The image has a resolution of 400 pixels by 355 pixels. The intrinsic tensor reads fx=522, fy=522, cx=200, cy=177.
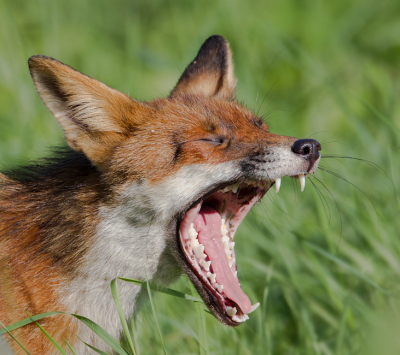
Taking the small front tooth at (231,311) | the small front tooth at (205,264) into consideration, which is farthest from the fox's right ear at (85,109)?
the small front tooth at (231,311)

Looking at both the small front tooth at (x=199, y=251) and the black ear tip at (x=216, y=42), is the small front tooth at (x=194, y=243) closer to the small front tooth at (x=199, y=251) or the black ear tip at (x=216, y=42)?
the small front tooth at (x=199, y=251)

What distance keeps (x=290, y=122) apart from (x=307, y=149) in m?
4.03

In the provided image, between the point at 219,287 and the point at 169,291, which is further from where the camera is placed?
the point at 219,287

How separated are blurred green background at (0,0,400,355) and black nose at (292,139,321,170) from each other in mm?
861

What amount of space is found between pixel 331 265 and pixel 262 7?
5.84m

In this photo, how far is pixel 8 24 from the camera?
7.58 metres

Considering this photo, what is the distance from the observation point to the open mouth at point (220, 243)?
3645 mm

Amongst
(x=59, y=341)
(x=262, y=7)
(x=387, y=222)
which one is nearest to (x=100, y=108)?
(x=59, y=341)

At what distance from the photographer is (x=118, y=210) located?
3.58 metres

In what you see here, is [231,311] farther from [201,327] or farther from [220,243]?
[220,243]

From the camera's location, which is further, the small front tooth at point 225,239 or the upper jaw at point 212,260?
the small front tooth at point 225,239

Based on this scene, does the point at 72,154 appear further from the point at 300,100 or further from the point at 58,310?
the point at 300,100

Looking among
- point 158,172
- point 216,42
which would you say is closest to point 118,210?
point 158,172

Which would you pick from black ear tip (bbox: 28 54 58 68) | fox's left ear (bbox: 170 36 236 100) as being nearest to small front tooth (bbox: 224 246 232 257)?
fox's left ear (bbox: 170 36 236 100)
